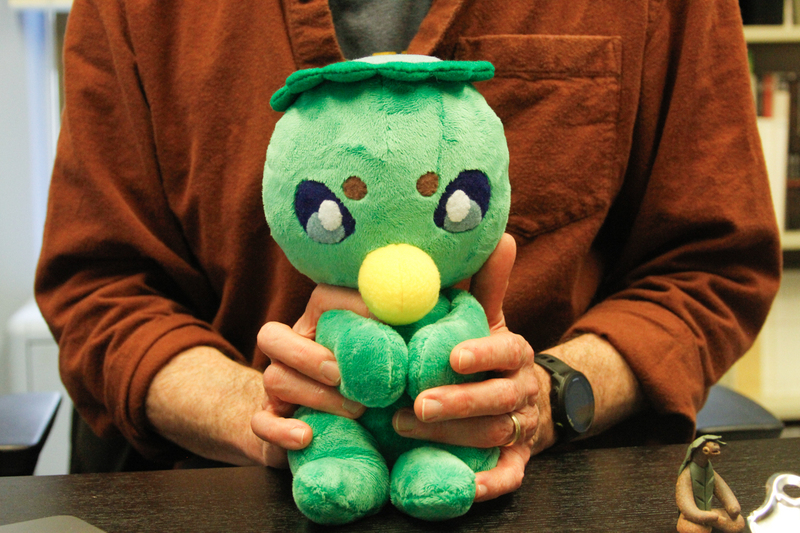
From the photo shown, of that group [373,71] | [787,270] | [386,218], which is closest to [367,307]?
[386,218]

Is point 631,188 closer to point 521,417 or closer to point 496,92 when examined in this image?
point 496,92

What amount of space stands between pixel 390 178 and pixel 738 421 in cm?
72

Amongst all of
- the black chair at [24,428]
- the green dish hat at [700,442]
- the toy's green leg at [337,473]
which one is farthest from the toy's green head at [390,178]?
the black chair at [24,428]

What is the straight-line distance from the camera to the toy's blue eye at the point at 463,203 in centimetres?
50

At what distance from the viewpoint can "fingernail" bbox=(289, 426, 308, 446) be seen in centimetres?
53

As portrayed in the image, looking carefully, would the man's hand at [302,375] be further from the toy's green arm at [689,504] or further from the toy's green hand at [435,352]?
the toy's green arm at [689,504]

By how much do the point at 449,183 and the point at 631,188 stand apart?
1.82 feet

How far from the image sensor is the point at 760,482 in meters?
0.58

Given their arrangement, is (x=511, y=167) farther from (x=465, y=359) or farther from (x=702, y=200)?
(x=465, y=359)

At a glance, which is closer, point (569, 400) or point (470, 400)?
point (470, 400)

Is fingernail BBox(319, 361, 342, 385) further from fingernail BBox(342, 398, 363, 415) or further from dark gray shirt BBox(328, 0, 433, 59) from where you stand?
dark gray shirt BBox(328, 0, 433, 59)

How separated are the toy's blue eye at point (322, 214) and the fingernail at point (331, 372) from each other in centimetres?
10

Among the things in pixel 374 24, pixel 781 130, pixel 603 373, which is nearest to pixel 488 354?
pixel 603 373

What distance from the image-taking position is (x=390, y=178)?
49cm
